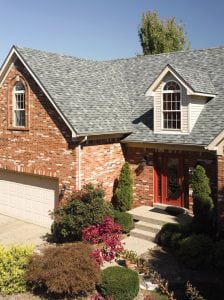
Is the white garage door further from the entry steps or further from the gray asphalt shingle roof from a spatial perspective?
the entry steps

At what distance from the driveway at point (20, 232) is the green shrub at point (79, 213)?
1.34 m

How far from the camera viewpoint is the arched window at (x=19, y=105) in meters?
18.0

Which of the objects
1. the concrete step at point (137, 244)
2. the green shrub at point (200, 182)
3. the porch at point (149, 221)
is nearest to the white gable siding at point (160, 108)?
the green shrub at point (200, 182)

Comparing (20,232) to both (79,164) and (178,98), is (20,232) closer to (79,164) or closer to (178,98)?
(79,164)

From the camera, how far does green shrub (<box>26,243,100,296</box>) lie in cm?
989

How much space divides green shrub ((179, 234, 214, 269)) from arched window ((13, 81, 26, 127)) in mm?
9843

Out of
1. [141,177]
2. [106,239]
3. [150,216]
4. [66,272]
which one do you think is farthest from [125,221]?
[66,272]

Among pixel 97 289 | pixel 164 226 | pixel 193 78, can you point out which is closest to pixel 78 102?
pixel 193 78

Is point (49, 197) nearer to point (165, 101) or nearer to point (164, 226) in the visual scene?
point (164, 226)

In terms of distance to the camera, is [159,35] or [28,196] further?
[159,35]

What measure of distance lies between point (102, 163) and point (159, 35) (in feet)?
98.5

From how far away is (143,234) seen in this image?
590 inches

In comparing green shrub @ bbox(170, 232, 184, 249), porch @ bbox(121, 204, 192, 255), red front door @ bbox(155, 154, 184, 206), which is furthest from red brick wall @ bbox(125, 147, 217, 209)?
green shrub @ bbox(170, 232, 184, 249)

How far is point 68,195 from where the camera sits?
15773 millimetres
